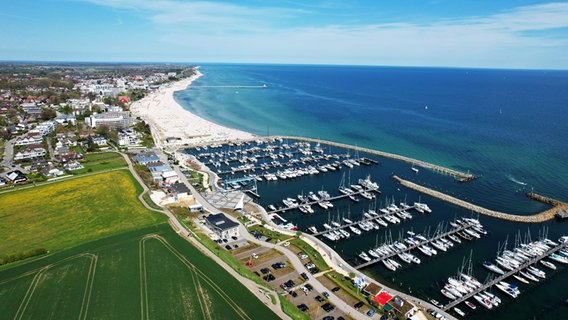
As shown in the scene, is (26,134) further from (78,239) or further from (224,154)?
(78,239)

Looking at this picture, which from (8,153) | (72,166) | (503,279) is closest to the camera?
(503,279)

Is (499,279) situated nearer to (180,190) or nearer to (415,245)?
(415,245)

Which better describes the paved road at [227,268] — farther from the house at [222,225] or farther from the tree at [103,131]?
the tree at [103,131]

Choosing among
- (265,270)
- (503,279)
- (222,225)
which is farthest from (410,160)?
(265,270)

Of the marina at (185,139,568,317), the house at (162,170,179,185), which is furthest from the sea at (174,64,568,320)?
the house at (162,170,179,185)

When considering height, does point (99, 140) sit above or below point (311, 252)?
above

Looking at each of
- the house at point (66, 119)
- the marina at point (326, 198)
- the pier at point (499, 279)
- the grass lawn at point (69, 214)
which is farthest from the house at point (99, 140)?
the pier at point (499, 279)

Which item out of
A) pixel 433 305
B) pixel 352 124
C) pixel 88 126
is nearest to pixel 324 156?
pixel 352 124
